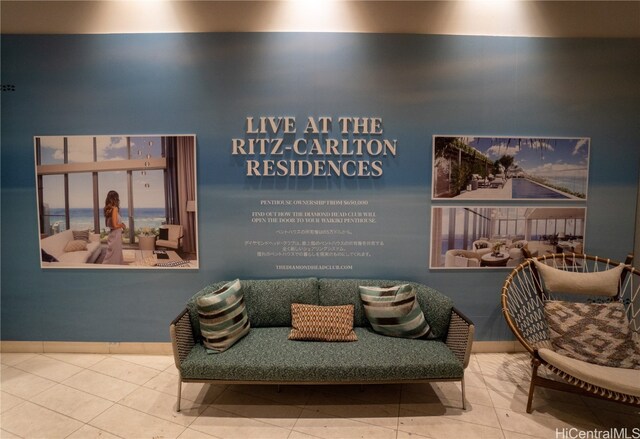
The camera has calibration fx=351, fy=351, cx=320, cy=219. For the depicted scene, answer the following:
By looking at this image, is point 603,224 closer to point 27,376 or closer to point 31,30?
point 27,376

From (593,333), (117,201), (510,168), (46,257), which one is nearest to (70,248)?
(46,257)

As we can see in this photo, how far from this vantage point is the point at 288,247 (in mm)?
3482

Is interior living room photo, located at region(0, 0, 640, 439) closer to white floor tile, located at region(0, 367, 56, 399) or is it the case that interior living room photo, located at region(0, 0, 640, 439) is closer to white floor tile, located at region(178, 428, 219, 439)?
white floor tile, located at region(0, 367, 56, 399)

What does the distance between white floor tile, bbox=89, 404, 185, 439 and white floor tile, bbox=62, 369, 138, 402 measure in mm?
218

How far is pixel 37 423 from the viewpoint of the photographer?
2.61 m

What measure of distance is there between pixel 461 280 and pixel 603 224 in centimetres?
152

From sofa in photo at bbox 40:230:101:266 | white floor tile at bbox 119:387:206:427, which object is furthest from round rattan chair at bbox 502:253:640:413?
sofa in photo at bbox 40:230:101:266

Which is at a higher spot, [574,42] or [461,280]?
[574,42]

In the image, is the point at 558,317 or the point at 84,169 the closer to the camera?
the point at 558,317

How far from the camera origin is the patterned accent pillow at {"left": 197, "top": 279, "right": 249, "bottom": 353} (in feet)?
9.18

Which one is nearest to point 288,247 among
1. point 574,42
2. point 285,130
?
point 285,130

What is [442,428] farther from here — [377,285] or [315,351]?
[377,285]

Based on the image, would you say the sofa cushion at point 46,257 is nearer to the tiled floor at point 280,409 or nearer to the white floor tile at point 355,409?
the tiled floor at point 280,409

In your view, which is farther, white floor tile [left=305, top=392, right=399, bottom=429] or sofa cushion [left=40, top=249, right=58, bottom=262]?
sofa cushion [left=40, top=249, right=58, bottom=262]
